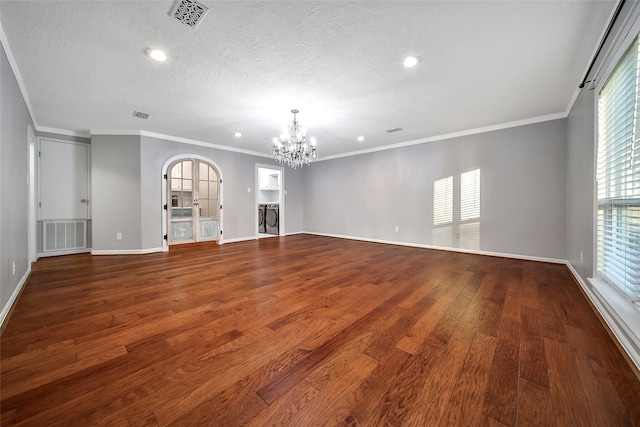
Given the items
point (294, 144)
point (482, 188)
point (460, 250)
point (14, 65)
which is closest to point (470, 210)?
point (482, 188)

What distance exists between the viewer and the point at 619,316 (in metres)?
1.57

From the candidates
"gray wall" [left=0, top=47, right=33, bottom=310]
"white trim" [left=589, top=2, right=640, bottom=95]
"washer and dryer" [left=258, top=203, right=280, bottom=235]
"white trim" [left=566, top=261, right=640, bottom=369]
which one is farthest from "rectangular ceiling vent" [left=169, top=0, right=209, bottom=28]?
"washer and dryer" [left=258, top=203, right=280, bottom=235]

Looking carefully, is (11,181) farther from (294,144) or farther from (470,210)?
(470,210)

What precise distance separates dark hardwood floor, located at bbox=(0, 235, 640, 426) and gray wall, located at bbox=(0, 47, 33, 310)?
353 mm

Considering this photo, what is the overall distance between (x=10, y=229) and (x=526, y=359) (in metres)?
4.37

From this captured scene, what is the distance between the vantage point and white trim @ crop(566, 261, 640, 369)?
55.0 inches

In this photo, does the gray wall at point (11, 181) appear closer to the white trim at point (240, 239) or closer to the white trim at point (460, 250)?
the white trim at point (240, 239)

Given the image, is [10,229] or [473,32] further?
[10,229]

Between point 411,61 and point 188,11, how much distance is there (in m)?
1.97

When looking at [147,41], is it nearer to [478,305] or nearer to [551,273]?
[478,305]

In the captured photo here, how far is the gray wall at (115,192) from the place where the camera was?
442 centimetres

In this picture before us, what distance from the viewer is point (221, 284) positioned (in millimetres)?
2750

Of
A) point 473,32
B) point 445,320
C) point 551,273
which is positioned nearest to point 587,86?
point 473,32

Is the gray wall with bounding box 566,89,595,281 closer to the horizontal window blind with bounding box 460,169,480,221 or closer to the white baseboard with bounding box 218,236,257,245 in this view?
the horizontal window blind with bounding box 460,169,480,221
